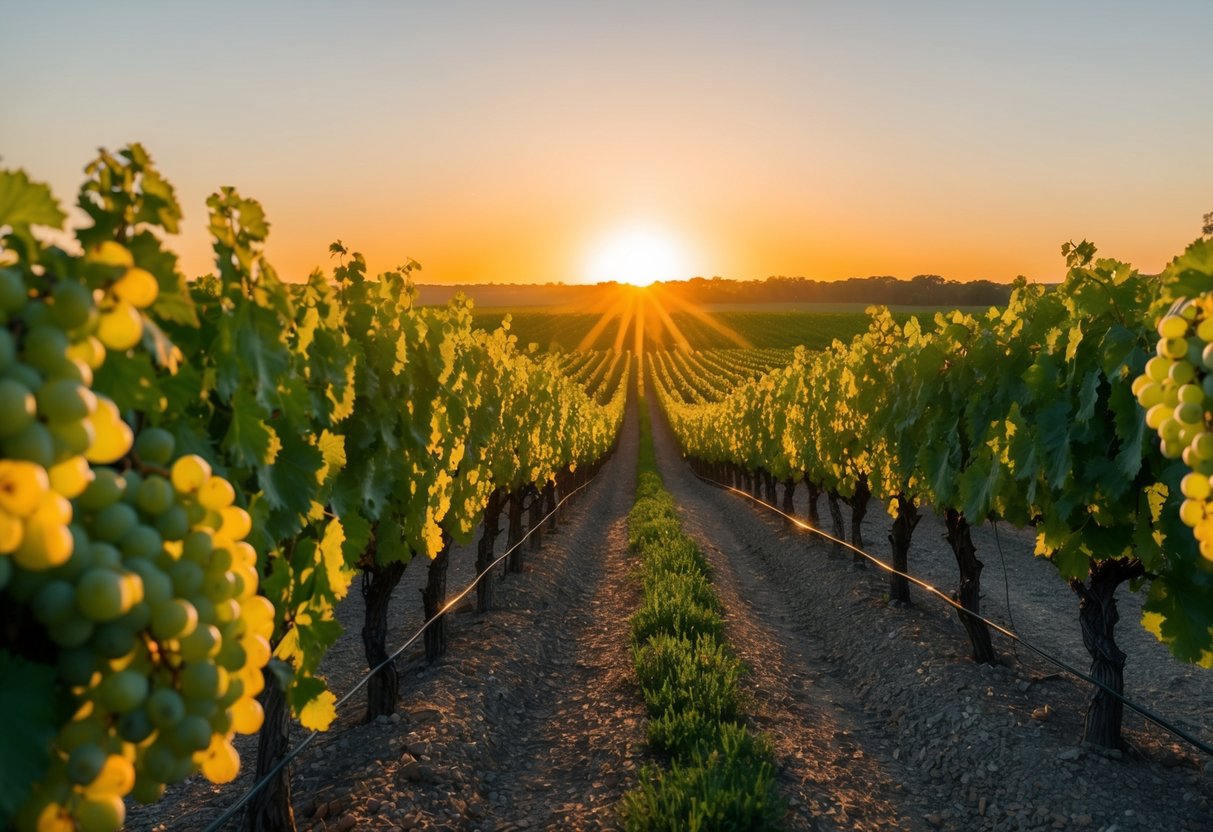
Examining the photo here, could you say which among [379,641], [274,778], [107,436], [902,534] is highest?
[107,436]

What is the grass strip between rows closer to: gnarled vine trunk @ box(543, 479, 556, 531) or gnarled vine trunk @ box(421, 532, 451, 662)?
gnarled vine trunk @ box(421, 532, 451, 662)

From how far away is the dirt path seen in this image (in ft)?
18.2

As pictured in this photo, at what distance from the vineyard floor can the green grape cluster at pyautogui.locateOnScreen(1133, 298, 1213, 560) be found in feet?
13.6

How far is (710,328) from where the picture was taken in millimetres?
112250

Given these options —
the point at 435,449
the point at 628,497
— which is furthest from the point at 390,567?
the point at 628,497

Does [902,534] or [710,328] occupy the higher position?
[710,328]

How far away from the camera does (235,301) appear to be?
2807mm

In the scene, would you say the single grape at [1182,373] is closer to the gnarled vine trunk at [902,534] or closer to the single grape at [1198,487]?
the single grape at [1198,487]

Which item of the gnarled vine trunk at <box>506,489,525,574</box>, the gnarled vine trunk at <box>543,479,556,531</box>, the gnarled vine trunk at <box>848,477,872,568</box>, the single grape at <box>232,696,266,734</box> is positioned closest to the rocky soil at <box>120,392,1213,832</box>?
the gnarled vine trunk at <box>848,477,872,568</box>

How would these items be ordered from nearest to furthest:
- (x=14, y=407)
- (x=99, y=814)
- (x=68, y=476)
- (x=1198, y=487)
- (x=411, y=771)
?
1. (x=14, y=407)
2. (x=68, y=476)
3. (x=99, y=814)
4. (x=1198, y=487)
5. (x=411, y=771)

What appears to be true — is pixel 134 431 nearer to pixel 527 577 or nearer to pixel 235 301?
pixel 235 301

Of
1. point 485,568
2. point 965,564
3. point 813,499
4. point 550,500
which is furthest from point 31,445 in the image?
point 550,500

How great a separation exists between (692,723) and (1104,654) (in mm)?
3418

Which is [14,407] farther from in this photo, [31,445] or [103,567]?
[103,567]
